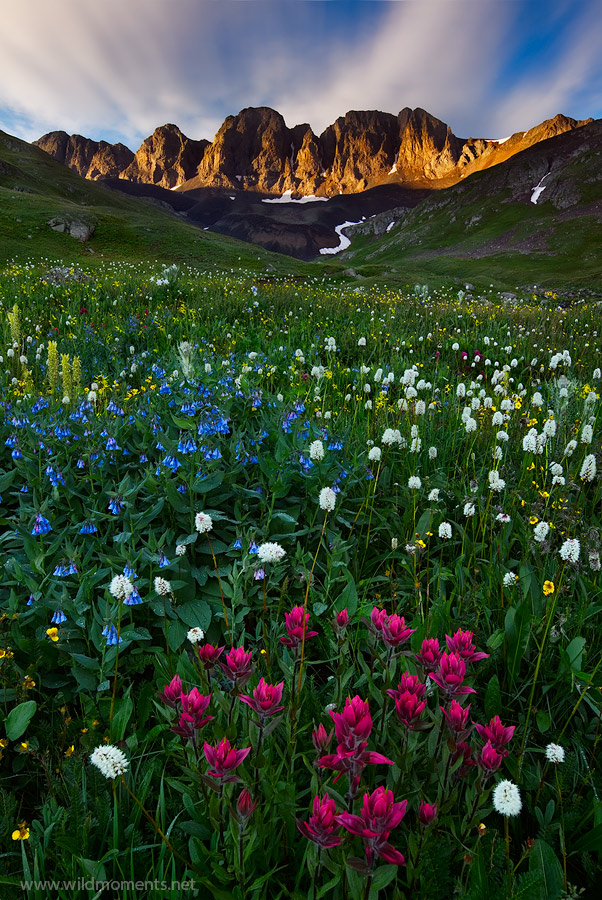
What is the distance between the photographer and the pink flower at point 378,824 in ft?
3.39

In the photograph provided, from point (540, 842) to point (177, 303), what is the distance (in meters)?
11.2

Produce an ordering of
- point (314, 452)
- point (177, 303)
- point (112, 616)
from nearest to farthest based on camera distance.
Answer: point (112, 616) < point (314, 452) < point (177, 303)

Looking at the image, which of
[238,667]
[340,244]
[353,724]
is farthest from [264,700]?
[340,244]

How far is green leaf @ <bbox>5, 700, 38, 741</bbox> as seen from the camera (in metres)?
1.93

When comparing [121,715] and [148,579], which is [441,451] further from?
[121,715]

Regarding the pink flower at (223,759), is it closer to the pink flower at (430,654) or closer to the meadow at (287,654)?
the meadow at (287,654)

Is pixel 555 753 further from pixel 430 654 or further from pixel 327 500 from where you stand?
pixel 327 500

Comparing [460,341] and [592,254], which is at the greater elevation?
[592,254]

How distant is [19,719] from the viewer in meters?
1.97

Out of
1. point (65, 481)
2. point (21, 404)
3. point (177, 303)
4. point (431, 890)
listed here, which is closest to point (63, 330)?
point (177, 303)

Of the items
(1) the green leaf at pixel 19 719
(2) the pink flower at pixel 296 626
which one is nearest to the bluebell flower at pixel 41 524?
(1) the green leaf at pixel 19 719

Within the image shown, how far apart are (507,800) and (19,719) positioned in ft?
6.54

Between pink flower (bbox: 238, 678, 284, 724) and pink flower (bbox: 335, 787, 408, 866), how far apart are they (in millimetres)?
342

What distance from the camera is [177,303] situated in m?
10.8
